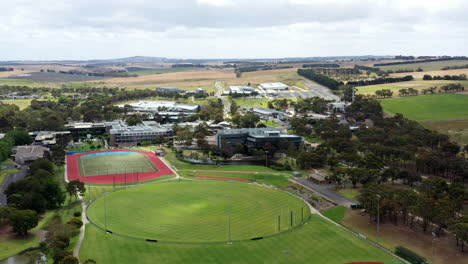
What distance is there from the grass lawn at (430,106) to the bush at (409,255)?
79.2m

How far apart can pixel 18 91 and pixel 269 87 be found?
11546 centimetres

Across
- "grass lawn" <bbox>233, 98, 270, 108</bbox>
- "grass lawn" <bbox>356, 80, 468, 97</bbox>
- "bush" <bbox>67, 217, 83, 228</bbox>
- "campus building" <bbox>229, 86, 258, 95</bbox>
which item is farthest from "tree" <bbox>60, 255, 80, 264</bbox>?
"campus building" <bbox>229, 86, 258, 95</bbox>

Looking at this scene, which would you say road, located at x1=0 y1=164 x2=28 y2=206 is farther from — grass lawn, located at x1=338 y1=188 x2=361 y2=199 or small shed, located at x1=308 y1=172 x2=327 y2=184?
grass lawn, located at x1=338 y1=188 x2=361 y2=199

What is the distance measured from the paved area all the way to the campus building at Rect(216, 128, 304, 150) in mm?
19240

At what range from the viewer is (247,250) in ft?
132

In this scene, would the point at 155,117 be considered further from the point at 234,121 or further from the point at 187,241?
the point at 187,241

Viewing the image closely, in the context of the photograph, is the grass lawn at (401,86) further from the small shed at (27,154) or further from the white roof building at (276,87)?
the small shed at (27,154)

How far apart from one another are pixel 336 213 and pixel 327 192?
8343 mm

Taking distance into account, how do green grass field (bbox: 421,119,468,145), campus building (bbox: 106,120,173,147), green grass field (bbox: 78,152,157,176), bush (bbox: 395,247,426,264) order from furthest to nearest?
campus building (bbox: 106,120,173,147), green grass field (bbox: 421,119,468,145), green grass field (bbox: 78,152,157,176), bush (bbox: 395,247,426,264)

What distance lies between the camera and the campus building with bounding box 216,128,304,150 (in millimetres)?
83625

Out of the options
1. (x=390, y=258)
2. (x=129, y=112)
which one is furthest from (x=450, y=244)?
(x=129, y=112)

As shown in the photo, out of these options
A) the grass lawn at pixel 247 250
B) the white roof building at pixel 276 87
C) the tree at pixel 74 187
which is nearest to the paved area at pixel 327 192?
the grass lawn at pixel 247 250

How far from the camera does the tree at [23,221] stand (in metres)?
42.2

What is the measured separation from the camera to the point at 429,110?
387 ft
